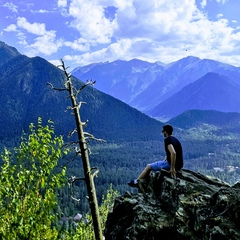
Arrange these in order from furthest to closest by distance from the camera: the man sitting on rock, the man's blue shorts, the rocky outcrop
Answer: the man's blue shorts < the man sitting on rock < the rocky outcrop

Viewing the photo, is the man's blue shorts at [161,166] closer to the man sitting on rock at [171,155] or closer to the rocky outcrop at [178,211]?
the man sitting on rock at [171,155]

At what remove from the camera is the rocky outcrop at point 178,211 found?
14391 mm

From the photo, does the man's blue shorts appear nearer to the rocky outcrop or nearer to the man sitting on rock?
the man sitting on rock

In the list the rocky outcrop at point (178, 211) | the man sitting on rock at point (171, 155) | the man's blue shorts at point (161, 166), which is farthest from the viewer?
the man's blue shorts at point (161, 166)

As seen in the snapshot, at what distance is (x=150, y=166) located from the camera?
68.8ft

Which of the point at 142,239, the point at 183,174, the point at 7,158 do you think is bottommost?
the point at 142,239

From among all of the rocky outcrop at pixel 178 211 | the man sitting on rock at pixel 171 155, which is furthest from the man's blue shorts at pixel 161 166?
the rocky outcrop at pixel 178 211

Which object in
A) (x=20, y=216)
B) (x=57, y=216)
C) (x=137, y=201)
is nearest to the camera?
(x=20, y=216)

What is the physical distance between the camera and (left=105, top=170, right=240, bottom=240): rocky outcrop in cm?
A: 1439

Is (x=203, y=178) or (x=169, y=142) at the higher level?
(x=169, y=142)

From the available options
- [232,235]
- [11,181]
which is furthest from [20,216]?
[232,235]

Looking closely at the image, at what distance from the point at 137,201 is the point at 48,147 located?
5606mm

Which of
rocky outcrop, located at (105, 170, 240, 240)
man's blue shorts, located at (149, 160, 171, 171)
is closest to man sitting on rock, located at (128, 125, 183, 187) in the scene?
man's blue shorts, located at (149, 160, 171, 171)

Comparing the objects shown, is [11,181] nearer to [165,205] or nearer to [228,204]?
[165,205]
